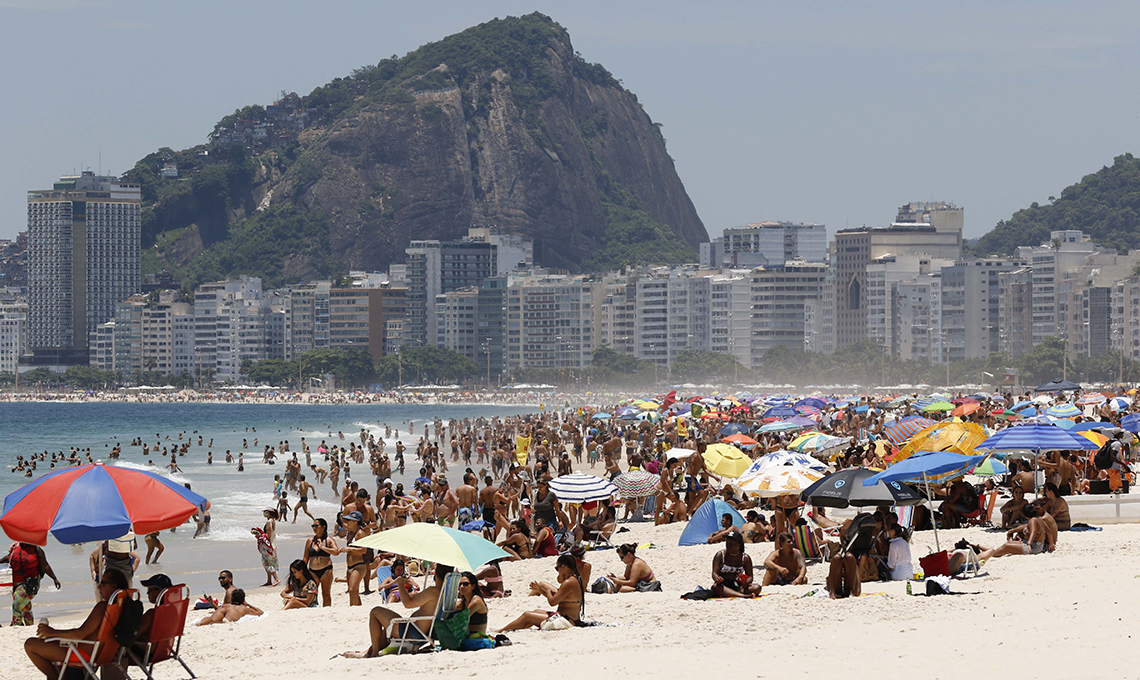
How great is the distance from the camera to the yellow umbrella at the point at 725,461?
2017cm

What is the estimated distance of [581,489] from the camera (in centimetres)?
1720

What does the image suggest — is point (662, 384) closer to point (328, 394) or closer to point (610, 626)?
point (328, 394)

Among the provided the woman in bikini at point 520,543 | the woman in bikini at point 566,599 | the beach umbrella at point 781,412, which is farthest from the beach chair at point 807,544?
the beach umbrella at point 781,412

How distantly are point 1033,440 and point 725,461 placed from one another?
4923mm

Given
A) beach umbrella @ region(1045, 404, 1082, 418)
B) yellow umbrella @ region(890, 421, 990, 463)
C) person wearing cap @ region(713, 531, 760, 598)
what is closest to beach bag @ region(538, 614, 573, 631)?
person wearing cap @ region(713, 531, 760, 598)

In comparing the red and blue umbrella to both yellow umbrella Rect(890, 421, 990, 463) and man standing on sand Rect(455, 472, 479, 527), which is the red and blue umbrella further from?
yellow umbrella Rect(890, 421, 990, 463)

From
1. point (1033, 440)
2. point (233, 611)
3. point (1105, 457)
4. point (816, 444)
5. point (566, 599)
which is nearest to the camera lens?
point (566, 599)

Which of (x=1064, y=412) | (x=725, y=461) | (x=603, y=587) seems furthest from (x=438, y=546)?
(x=1064, y=412)

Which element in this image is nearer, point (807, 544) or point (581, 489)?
point (807, 544)

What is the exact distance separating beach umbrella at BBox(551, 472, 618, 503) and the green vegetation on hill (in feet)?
598

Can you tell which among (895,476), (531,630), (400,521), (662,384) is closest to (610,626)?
(531,630)

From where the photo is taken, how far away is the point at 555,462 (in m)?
42.9

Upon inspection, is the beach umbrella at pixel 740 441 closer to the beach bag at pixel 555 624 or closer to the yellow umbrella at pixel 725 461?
the yellow umbrella at pixel 725 461

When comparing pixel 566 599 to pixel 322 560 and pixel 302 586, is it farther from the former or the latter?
pixel 302 586
